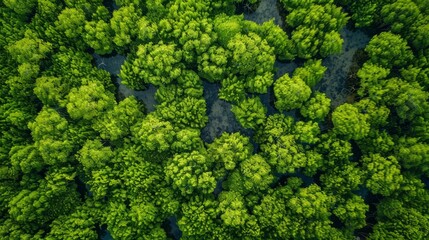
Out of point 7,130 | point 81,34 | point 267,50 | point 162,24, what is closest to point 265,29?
point 267,50

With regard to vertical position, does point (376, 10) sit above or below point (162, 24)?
above

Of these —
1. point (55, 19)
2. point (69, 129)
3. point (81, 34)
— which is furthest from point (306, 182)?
point (55, 19)

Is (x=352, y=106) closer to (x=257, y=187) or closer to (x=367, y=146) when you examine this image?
(x=367, y=146)

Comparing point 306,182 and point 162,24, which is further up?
point 162,24

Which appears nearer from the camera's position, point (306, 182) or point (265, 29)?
point (265, 29)

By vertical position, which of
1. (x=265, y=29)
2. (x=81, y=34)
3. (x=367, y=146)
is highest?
(x=265, y=29)

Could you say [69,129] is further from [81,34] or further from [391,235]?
[391,235]
